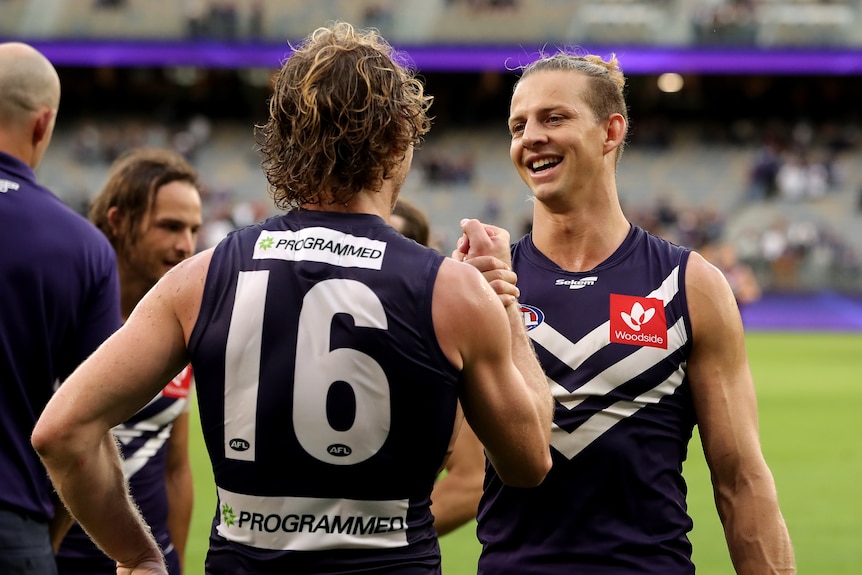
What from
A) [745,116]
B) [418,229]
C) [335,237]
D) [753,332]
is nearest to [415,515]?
[335,237]

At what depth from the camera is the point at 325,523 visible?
2439 millimetres

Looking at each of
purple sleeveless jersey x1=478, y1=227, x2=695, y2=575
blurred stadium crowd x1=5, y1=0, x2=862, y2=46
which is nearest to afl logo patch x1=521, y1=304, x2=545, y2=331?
purple sleeveless jersey x1=478, y1=227, x2=695, y2=575

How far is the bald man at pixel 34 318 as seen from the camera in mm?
3219

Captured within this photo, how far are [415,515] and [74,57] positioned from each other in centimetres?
3755

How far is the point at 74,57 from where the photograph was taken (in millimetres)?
37500

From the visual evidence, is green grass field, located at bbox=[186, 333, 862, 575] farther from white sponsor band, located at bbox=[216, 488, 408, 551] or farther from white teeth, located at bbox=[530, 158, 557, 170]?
white sponsor band, located at bbox=[216, 488, 408, 551]

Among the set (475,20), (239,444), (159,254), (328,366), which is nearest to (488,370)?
(328,366)

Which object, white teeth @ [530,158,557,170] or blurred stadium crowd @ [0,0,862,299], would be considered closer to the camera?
white teeth @ [530,158,557,170]

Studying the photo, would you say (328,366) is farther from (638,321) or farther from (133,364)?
(638,321)

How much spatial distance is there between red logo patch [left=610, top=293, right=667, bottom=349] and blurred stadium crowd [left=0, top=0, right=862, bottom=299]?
31.1 m

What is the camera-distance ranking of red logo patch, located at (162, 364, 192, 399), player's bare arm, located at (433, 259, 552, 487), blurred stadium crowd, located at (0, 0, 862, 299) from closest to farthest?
player's bare arm, located at (433, 259, 552, 487), red logo patch, located at (162, 364, 192, 399), blurred stadium crowd, located at (0, 0, 862, 299)

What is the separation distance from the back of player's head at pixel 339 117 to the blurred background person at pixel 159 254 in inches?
73.1

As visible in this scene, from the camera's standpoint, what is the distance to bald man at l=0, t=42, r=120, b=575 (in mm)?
3219

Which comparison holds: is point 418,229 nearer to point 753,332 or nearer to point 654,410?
point 654,410
